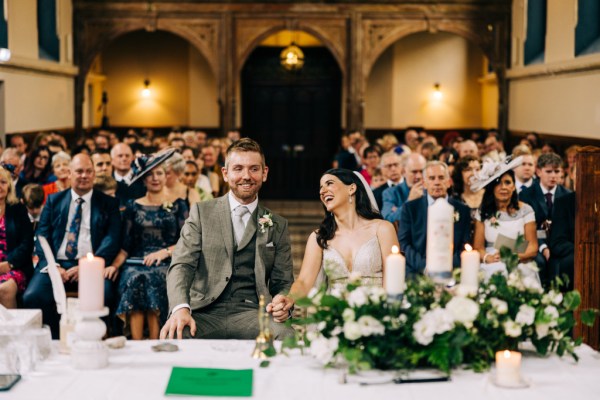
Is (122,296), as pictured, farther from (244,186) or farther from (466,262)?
(466,262)

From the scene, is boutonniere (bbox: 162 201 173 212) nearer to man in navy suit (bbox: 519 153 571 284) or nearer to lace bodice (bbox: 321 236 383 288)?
lace bodice (bbox: 321 236 383 288)

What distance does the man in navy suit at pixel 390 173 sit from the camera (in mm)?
8617

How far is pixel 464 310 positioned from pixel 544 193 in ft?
17.3

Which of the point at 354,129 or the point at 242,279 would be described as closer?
the point at 242,279

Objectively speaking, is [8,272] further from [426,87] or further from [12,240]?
[426,87]

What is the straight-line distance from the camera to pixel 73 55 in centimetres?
1722

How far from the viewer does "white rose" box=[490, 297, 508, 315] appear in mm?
3209

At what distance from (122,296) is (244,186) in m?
2.13

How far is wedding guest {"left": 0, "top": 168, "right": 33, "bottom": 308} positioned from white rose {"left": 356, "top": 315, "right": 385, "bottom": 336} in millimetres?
3877

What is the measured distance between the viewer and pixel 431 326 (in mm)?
3111

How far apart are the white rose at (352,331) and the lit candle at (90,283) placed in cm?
87

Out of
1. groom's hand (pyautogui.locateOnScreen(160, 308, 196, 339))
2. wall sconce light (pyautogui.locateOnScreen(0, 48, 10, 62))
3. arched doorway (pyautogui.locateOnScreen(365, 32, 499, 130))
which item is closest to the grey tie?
groom's hand (pyautogui.locateOnScreen(160, 308, 196, 339))

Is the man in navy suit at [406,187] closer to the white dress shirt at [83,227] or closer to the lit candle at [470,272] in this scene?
the white dress shirt at [83,227]

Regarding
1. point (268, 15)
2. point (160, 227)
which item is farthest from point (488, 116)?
point (160, 227)
